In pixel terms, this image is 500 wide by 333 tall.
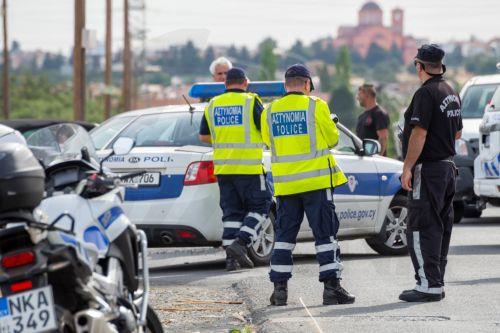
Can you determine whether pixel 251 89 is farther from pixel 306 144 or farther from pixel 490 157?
pixel 306 144

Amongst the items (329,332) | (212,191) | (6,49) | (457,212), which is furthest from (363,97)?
(6,49)

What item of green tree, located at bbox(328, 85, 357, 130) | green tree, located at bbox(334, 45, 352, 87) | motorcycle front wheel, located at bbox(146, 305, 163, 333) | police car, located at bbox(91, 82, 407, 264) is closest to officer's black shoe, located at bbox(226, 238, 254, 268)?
police car, located at bbox(91, 82, 407, 264)

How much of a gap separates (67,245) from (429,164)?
4.56m

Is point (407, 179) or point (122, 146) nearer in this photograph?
point (122, 146)

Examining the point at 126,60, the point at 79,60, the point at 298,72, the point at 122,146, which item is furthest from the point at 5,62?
the point at 122,146

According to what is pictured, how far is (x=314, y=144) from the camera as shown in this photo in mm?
9750

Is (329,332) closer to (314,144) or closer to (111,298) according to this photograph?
(314,144)

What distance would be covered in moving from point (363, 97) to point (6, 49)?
38.5 meters

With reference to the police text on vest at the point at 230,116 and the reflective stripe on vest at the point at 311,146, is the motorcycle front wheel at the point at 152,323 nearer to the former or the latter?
the reflective stripe on vest at the point at 311,146

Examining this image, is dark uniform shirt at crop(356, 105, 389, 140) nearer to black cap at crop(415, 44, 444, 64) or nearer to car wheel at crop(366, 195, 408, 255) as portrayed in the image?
car wheel at crop(366, 195, 408, 255)

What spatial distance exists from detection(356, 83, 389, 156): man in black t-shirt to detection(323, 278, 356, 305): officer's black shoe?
6.14 m

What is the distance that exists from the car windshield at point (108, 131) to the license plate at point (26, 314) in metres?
6.94

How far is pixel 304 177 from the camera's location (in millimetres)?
9727

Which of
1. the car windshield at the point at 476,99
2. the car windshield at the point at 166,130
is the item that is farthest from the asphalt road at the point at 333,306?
the car windshield at the point at 476,99
